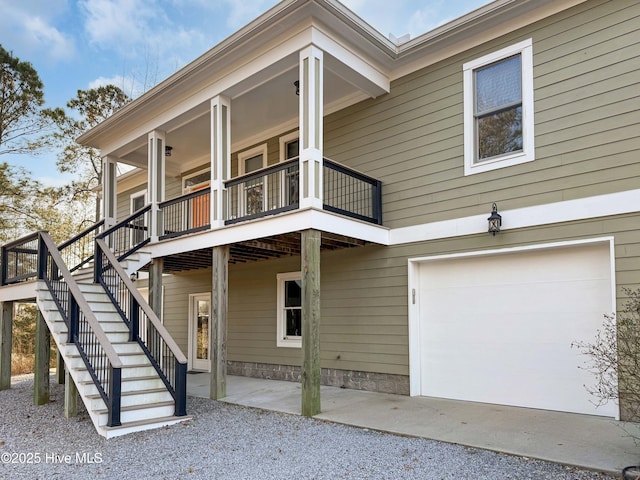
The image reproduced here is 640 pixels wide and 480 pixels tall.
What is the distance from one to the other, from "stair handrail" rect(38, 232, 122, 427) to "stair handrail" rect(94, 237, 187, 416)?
1.90ft

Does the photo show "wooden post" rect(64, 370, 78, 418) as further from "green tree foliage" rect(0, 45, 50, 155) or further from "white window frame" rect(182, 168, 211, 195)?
"green tree foliage" rect(0, 45, 50, 155)

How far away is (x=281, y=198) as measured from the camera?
942 cm

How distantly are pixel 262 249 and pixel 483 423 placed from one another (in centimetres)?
450

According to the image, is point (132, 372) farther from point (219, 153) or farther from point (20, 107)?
point (20, 107)

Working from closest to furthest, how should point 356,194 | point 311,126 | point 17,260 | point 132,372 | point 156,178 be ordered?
point 132,372
point 311,126
point 356,194
point 17,260
point 156,178

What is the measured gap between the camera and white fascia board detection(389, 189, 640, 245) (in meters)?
5.67

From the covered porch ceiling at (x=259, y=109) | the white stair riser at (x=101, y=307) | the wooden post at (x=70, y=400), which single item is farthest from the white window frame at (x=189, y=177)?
the wooden post at (x=70, y=400)

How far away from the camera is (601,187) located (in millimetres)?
5824

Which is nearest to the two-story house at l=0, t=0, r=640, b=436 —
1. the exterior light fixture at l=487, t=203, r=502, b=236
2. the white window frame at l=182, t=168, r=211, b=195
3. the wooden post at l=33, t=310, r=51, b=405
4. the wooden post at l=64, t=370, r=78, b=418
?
the exterior light fixture at l=487, t=203, r=502, b=236

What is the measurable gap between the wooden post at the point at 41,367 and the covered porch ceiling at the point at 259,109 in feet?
13.6

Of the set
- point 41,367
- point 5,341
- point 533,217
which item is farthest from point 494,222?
point 5,341

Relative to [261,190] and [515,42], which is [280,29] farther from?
[261,190]

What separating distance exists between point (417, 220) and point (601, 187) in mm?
2554

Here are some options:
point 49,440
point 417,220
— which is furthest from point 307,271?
point 49,440
